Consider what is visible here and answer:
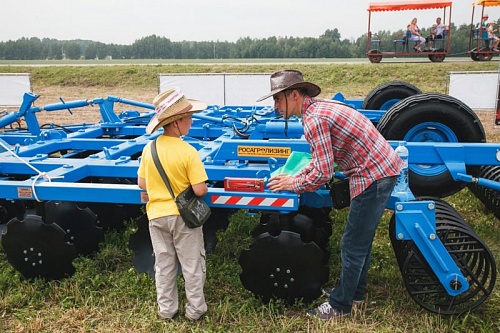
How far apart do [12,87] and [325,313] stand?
14.5 m

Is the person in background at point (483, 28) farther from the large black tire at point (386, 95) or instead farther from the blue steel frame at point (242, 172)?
the blue steel frame at point (242, 172)

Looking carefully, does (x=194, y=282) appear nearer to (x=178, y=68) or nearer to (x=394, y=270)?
(x=394, y=270)

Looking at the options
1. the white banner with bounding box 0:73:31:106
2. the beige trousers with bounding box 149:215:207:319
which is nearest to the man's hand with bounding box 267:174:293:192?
the beige trousers with bounding box 149:215:207:319

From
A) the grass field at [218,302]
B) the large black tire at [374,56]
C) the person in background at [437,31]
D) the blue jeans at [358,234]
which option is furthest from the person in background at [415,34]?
the blue jeans at [358,234]

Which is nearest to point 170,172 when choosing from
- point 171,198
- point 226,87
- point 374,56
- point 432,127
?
point 171,198

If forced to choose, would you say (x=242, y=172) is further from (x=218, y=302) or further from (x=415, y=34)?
(x=415, y=34)

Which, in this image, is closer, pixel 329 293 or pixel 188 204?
pixel 188 204

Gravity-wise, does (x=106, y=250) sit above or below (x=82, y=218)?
below

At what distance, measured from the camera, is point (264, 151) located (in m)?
3.97

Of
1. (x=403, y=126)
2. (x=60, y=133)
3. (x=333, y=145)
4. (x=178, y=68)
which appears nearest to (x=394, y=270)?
(x=403, y=126)

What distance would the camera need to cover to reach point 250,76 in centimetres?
1349

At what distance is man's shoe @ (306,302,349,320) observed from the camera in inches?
130

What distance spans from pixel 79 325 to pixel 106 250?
1100 millimetres

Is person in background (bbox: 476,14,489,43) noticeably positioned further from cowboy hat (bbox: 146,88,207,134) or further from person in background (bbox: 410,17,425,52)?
cowboy hat (bbox: 146,88,207,134)
